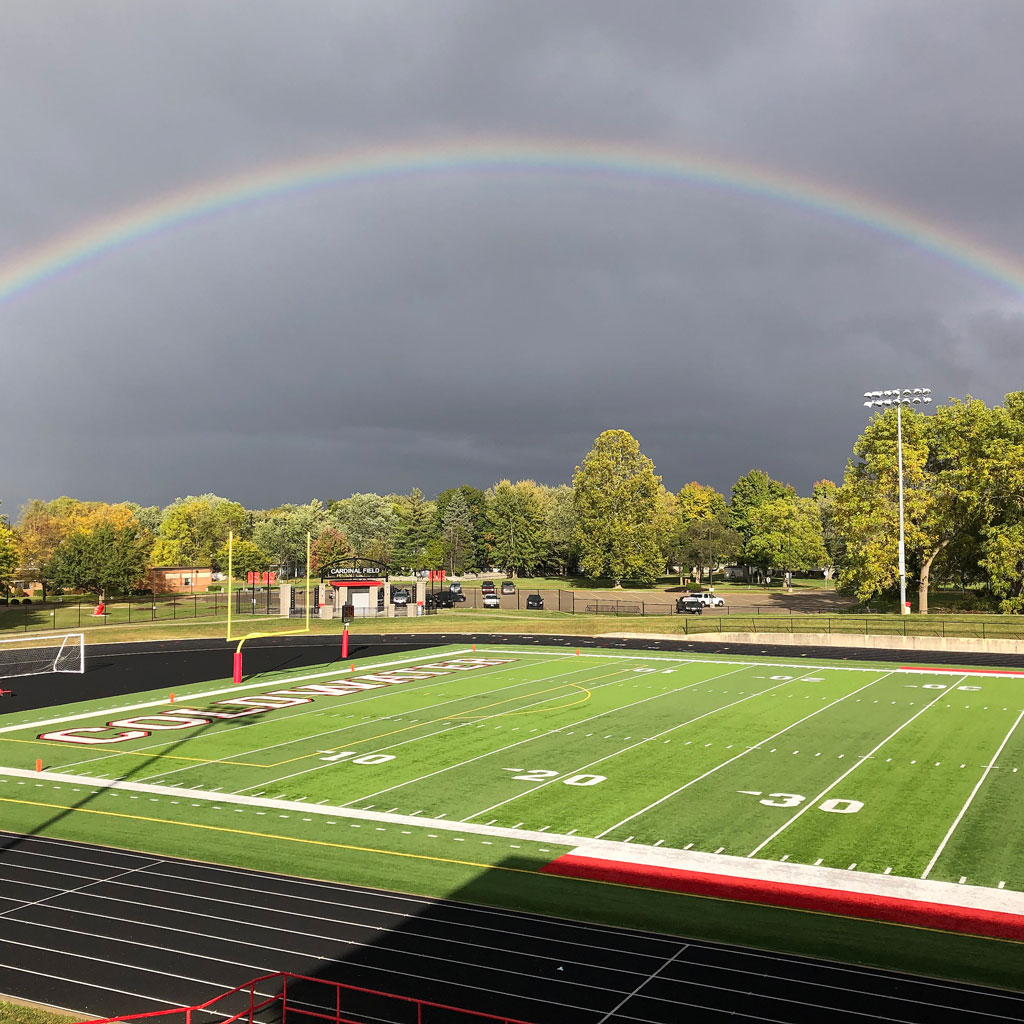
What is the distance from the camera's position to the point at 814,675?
4159cm

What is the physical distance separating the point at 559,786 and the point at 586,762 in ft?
8.76

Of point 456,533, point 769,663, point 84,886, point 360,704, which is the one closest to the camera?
point 84,886

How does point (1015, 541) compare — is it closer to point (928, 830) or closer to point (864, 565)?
point (864, 565)

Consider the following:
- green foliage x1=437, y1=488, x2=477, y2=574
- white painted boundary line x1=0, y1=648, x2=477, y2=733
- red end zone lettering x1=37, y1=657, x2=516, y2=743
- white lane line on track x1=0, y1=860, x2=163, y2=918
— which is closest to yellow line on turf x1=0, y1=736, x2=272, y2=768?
red end zone lettering x1=37, y1=657, x2=516, y2=743

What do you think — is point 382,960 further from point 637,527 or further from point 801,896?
point 637,527

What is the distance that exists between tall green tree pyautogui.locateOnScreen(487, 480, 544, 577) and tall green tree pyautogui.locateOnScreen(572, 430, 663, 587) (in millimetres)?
36529

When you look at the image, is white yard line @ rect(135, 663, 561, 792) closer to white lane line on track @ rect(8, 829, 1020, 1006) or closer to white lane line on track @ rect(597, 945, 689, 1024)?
white lane line on track @ rect(8, 829, 1020, 1006)

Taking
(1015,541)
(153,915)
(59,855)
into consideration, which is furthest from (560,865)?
(1015,541)

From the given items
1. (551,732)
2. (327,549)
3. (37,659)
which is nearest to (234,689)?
(551,732)

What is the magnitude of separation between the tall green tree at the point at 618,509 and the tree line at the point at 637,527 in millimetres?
163

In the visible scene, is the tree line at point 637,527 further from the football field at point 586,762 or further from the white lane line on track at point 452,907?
the white lane line on track at point 452,907

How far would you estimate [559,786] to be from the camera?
2131 centimetres

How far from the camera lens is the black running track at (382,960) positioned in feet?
35.3

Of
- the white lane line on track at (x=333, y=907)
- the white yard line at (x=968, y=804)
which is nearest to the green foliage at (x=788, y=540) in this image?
the white yard line at (x=968, y=804)
